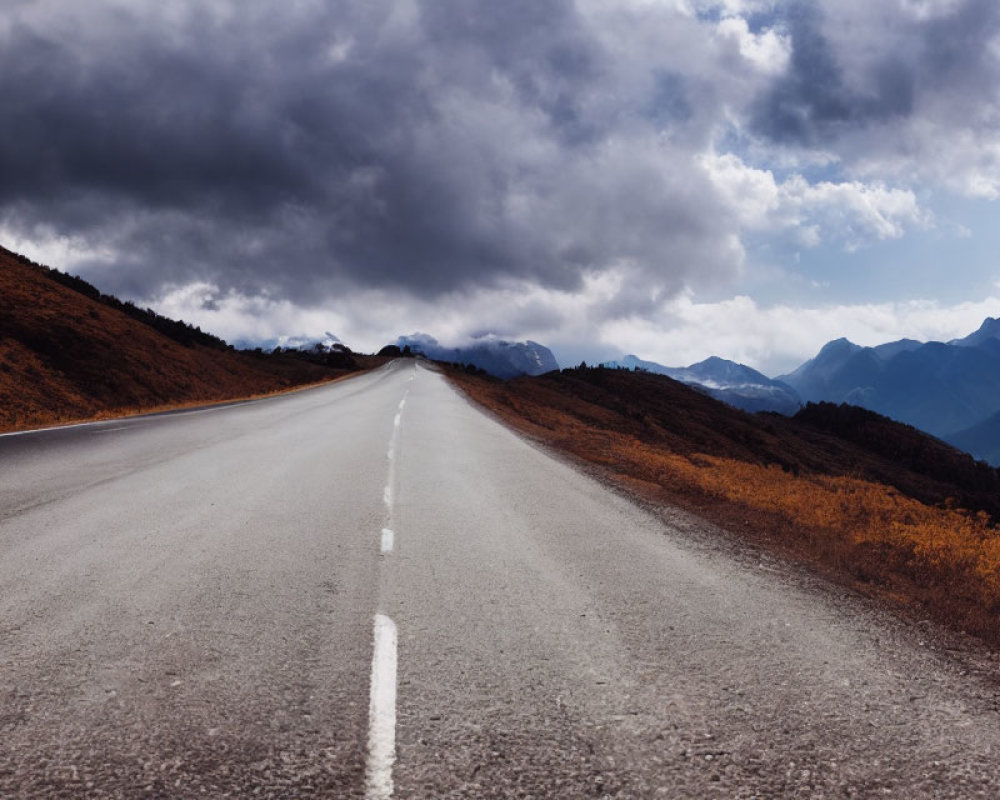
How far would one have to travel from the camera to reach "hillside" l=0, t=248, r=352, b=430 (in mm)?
A: 19339

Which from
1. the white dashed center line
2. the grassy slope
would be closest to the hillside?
the grassy slope

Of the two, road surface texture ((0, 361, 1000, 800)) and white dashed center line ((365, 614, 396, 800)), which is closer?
→ white dashed center line ((365, 614, 396, 800))

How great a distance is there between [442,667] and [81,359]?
2644 centimetres

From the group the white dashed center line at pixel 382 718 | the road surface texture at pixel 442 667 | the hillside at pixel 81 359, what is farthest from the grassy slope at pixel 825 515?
the hillside at pixel 81 359

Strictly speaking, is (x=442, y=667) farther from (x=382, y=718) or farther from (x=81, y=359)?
(x=81, y=359)

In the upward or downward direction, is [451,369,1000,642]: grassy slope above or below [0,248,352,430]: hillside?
below

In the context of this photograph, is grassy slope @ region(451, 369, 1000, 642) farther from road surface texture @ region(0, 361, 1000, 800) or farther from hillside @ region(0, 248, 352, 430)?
hillside @ region(0, 248, 352, 430)

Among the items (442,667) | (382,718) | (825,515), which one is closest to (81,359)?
(442,667)

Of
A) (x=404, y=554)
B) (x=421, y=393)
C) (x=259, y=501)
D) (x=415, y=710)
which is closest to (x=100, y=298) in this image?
(x=421, y=393)

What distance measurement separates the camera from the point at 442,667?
3.45 meters

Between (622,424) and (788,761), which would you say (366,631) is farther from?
(622,424)

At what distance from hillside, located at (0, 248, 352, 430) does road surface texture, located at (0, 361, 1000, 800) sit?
49.6ft

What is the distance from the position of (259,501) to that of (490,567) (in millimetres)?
3879

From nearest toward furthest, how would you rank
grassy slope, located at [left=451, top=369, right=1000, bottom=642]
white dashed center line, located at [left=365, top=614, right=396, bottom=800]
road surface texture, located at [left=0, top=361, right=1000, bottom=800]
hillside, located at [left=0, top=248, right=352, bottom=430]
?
1. white dashed center line, located at [left=365, top=614, right=396, bottom=800]
2. road surface texture, located at [left=0, top=361, right=1000, bottom=800]
3. grassy slope, located at [left=451, top=369, right=1000, bottom=642]
4. hillside, located at [left=0, top=248, right=352, bottom=430]
